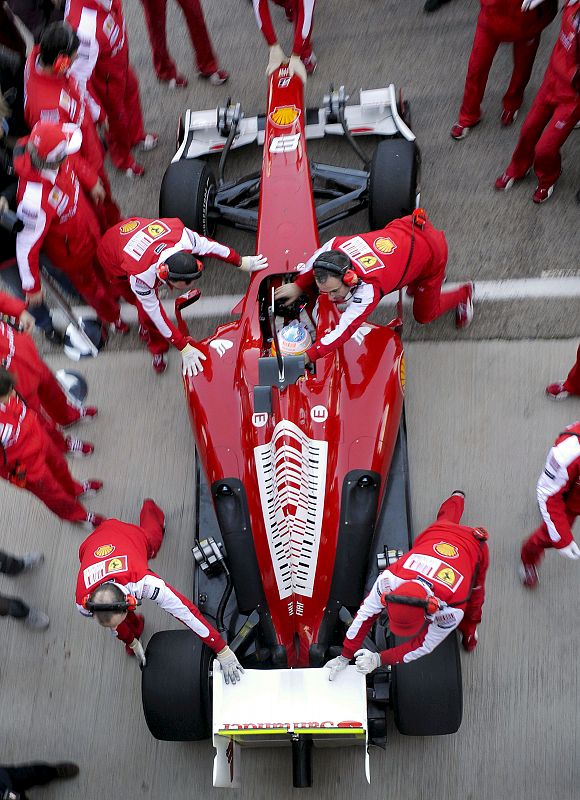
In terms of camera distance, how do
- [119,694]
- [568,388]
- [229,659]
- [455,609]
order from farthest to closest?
[568,388], [119,694], [229,659], [455,609]

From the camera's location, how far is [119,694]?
4.27m

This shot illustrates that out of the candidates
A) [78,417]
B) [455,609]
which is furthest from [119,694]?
[455,609]

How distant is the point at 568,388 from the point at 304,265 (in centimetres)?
191

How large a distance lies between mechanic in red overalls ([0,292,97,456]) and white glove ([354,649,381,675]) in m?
2.33

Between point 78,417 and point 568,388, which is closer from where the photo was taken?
point 568,388

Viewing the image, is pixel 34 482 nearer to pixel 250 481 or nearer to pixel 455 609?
pixel 250 481

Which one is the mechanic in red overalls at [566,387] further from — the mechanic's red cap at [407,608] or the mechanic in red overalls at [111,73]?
the mechanic in red overalls at [111,73]

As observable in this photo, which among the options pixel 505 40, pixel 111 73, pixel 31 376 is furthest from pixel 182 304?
pixel 505 40

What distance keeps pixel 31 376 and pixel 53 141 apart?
138cm

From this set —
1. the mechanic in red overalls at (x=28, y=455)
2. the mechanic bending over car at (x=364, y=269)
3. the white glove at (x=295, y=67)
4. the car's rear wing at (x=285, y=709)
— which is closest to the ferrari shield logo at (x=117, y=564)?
the car's rear wing at (x=285, y=709)

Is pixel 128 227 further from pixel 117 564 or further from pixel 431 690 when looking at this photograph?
pixel 431 690

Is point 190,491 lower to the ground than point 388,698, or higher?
higher

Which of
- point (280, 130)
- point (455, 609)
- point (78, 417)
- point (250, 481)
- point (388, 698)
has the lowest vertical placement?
point (388, 698)

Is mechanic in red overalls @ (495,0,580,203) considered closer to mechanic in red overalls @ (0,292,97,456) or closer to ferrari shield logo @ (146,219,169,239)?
ferrari shield logo @ (146,219,169,239)
